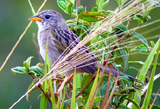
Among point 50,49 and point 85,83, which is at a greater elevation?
point 50,49

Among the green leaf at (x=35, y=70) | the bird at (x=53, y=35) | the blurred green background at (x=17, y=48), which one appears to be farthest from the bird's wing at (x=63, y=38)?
the blurred green background at (x=17, y=48)

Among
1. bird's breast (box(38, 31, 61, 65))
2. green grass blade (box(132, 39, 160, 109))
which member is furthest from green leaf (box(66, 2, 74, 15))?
bird's breast (box(38, 31, 61, 65))

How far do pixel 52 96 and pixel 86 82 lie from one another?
0.44 meters

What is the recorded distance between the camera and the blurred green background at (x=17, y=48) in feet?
26.7

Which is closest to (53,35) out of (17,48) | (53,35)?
(53,35)

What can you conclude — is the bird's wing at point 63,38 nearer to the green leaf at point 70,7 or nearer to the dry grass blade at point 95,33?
the green leaf at point 70,7

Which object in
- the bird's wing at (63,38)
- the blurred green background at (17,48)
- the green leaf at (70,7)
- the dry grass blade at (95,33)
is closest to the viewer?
the dry grass blade at (95,33)

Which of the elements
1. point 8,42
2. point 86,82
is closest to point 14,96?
point 8,42

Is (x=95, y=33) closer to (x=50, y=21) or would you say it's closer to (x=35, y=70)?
(x=35, y=70)

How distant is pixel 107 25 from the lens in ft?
6.31

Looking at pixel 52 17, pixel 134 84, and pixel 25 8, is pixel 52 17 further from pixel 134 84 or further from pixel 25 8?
pixel 25 8

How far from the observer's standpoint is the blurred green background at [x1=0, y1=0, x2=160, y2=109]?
8.12 meters

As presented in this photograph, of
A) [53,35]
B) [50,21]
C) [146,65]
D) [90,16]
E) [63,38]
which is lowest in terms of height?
[146,65]

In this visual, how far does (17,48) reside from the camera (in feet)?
29.3
